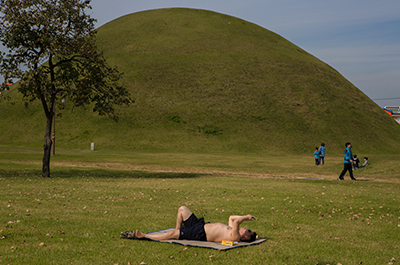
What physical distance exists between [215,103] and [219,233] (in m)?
86.7

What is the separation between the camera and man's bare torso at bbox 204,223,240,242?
948 centimetres

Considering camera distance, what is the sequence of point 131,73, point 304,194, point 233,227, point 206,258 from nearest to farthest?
point 206,258 → point 233,227 → point 304,194 → point 131,73

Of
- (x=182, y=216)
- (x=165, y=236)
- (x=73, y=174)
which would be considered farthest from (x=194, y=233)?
(x=73, y=174)

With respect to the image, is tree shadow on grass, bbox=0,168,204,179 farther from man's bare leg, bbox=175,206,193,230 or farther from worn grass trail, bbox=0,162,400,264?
man's bare leg, bbox=175,206,193,230

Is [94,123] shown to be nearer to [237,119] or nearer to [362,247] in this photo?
[237,119]

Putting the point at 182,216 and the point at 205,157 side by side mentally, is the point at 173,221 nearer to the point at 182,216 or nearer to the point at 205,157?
the point at 182,216

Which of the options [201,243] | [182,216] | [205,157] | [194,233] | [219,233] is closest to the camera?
[201,243]

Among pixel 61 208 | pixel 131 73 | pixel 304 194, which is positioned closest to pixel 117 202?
pixel 61 208

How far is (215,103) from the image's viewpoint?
314 feet

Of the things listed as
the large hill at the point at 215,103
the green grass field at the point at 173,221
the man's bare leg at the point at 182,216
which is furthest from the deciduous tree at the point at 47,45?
the large hill at the point at 215,103

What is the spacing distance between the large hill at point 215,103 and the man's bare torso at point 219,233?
6813cm

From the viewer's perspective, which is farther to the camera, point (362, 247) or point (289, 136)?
point (289, 136)

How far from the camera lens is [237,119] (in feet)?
301

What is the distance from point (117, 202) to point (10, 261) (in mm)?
7814
